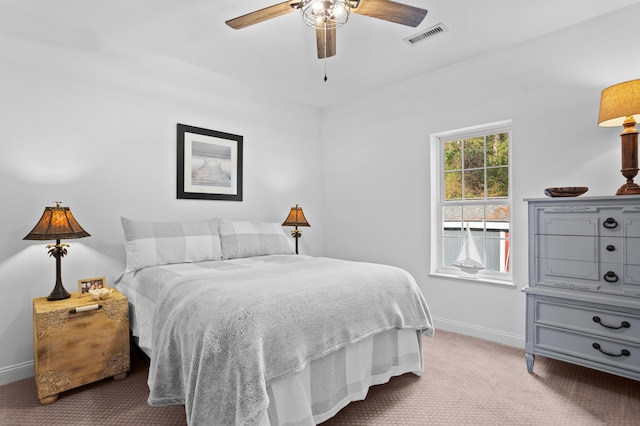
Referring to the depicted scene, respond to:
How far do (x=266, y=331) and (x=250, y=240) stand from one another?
178cm

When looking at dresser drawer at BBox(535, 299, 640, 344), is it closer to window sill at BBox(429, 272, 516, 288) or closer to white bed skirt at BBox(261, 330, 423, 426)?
window sill at BBox(429, 272, 516, 288)

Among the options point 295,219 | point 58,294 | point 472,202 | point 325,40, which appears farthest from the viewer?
point 295,219

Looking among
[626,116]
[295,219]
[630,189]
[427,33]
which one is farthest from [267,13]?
[630,189]

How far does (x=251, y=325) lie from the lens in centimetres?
147

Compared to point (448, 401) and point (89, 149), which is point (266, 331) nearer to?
point (448, 401)

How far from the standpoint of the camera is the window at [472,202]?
3.19 metres

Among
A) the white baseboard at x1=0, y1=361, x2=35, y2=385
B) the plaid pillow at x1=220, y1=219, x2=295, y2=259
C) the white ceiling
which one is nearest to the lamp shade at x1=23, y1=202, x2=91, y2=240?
the white baseboard at x1=0, y1=361, x2=35, y2=385

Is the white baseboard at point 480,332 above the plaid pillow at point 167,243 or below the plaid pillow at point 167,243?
below

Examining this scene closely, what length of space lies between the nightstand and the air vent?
303 centimetres

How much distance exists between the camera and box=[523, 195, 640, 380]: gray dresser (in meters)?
2.07

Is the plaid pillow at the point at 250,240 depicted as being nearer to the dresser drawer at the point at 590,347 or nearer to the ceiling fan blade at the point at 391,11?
the ceiling fan blade at the point at 391,11

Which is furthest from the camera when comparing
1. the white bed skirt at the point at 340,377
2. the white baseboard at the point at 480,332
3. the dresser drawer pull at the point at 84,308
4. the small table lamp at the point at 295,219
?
the small table lamp at the point at 295,219

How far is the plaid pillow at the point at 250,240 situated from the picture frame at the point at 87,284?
3.05 feet

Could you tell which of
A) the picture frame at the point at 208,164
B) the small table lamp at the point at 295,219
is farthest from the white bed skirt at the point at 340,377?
the picture frame at the point at 208,164
